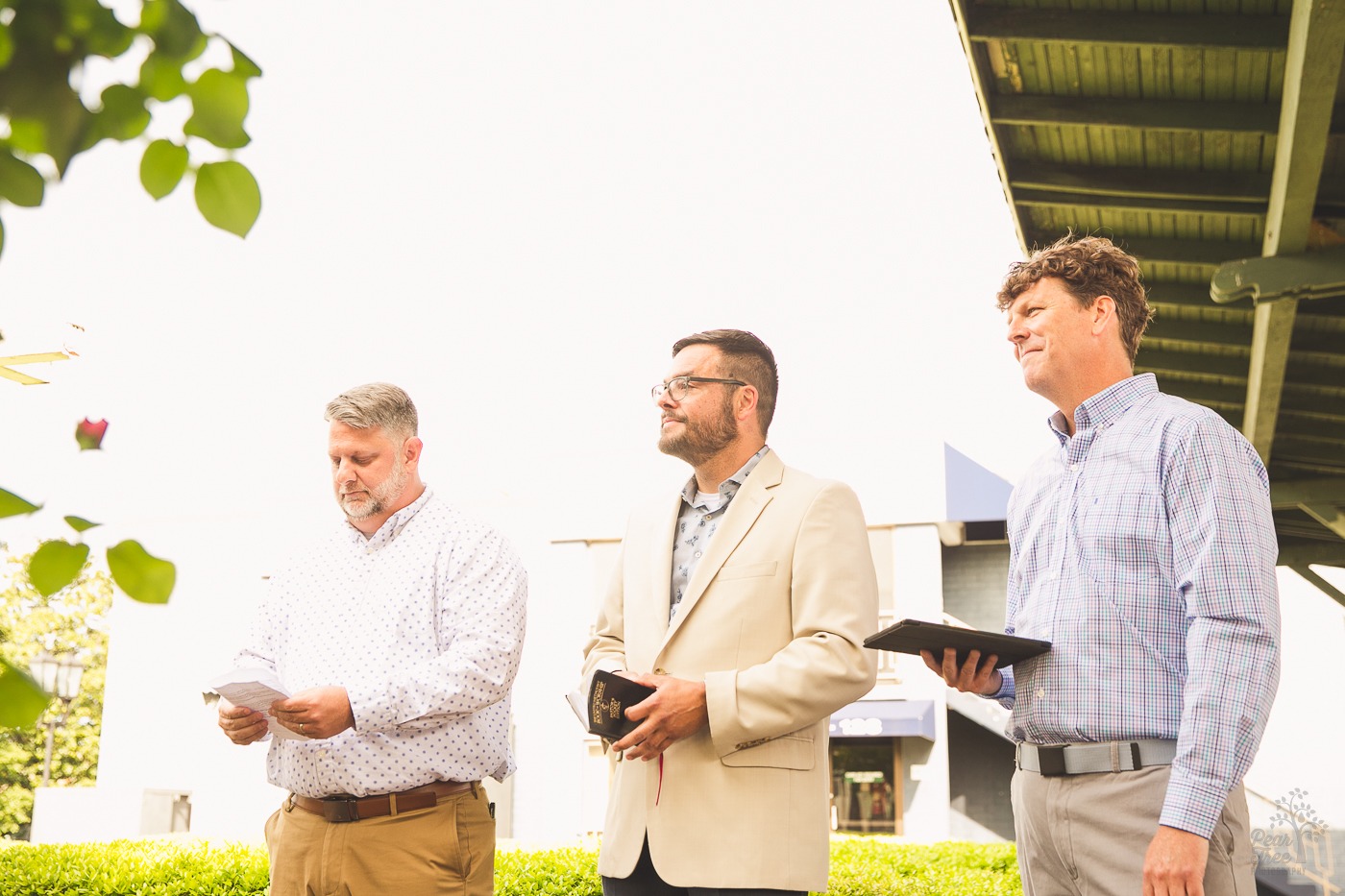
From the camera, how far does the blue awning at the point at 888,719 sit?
19.4 metres

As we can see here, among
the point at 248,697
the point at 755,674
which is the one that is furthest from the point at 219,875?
the point at 755,674

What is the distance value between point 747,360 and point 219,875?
4.81 metres

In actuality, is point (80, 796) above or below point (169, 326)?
below

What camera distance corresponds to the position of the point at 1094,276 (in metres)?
2.72

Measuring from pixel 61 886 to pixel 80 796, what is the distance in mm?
16607

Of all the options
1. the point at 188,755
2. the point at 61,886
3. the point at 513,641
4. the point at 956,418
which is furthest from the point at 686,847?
the point at 188,755

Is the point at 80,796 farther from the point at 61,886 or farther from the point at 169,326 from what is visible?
the point at 61,886

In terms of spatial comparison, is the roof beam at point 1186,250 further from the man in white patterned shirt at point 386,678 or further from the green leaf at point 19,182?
the green leaf at point 19,182

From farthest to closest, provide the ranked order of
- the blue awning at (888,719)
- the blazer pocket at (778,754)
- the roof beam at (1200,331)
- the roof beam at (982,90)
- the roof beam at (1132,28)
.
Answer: the blue awning at (888,719) < the roof beam at (1200,331) < the roof beam at (982,90) < the roof beam at (1132,28) < the blazer pocket at (778,754)

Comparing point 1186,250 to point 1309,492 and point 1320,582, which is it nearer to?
point 1309,492

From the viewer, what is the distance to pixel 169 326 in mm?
20391

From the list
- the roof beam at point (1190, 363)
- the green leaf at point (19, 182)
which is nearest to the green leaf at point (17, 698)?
the green leaf at point (19, 182)

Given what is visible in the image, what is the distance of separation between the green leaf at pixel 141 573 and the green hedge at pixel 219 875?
649 cm

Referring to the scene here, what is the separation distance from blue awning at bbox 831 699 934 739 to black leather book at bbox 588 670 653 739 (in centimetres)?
1701
